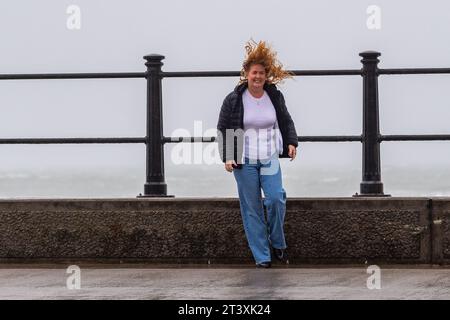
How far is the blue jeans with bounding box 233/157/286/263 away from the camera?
375 inches

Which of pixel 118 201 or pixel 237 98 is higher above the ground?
pixel 237 98

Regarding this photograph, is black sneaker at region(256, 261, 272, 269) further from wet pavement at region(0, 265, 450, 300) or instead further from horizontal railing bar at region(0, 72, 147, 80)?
horizontal railing bar at region(0, 72, 147, 80)

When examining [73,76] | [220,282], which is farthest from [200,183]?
[220,282]

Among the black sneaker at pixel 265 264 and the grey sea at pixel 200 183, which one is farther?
the grey sea at pixel 200 183

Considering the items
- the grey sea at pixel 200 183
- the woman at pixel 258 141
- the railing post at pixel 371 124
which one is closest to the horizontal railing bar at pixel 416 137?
the railing post at pixel 371 124

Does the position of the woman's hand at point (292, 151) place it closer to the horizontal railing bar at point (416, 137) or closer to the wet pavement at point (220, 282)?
the wet pavement at point (220, 282)

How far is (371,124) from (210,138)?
133 cm

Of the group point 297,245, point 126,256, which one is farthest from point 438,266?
point 126,256

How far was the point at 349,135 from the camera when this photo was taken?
10.2 metres

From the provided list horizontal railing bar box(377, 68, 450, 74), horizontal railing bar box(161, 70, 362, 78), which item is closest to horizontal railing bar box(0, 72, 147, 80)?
horizontal railing bar box(161, 70, 362, 78)

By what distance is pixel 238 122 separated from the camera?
9492 mm

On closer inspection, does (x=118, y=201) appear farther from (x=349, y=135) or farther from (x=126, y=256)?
(x=349, y=135)

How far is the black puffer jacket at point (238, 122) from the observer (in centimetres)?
952
